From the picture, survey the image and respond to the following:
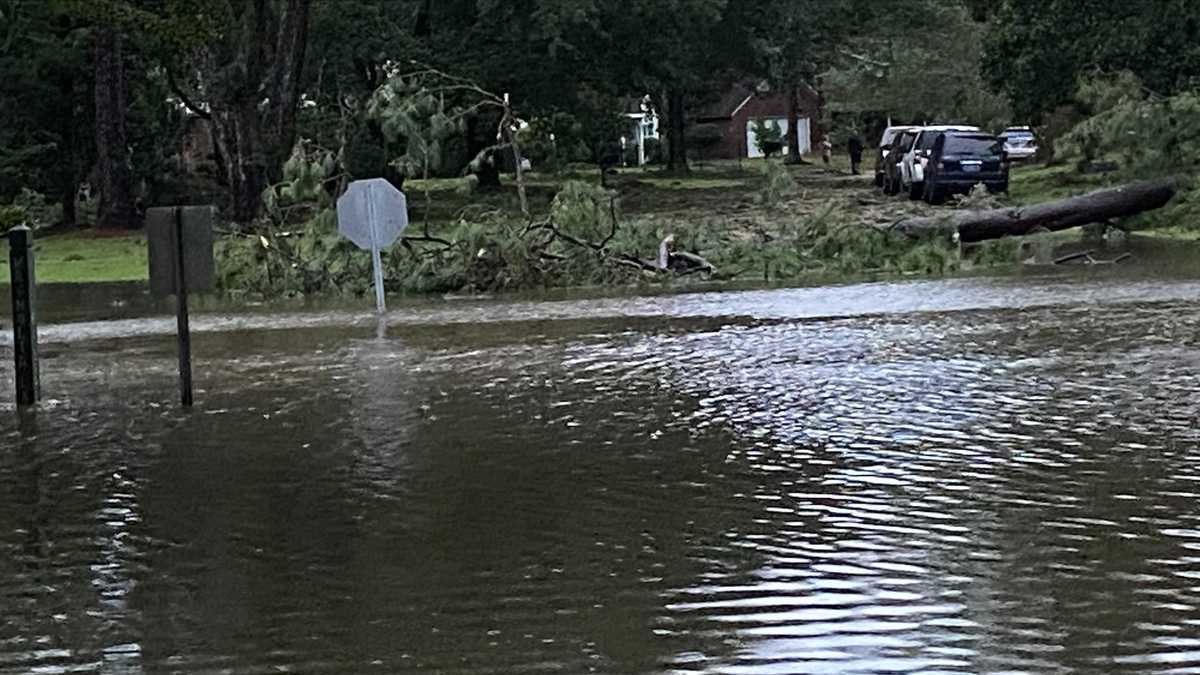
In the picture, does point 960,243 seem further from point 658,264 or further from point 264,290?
point 264,290

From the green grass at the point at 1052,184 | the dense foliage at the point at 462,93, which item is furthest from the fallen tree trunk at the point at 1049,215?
the green grass at the point at 1052,184

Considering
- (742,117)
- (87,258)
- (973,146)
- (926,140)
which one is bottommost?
(87,258)

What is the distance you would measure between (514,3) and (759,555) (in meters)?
44.9

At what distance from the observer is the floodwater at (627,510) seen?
19.1ft

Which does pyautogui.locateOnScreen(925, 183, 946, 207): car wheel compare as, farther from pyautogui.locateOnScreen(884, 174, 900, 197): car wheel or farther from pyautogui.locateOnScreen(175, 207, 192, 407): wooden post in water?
pyautogui.locateOnScreen(175, 207, 192, 407): wooden post in water

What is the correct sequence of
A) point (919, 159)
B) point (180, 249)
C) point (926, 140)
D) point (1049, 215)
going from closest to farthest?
1. point (180, 249)
2. point (1049, 215)
3. point (919, 159)
4. point (926, 140)

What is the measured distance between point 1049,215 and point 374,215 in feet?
39.6

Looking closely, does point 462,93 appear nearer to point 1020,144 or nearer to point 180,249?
point 1020,144

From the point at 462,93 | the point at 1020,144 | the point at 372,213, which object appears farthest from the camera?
the point at 1020,144

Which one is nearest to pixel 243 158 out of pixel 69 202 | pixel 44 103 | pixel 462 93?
pixel 462 93

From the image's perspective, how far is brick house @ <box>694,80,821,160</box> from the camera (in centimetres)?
9886

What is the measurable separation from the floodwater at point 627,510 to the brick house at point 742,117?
84.5m

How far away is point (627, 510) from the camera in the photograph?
26.5ft

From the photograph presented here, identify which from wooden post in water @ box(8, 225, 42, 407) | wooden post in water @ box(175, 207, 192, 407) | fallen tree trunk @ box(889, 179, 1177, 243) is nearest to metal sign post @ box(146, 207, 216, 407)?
wooden post in water @ box(175, 207, 192, 407)
